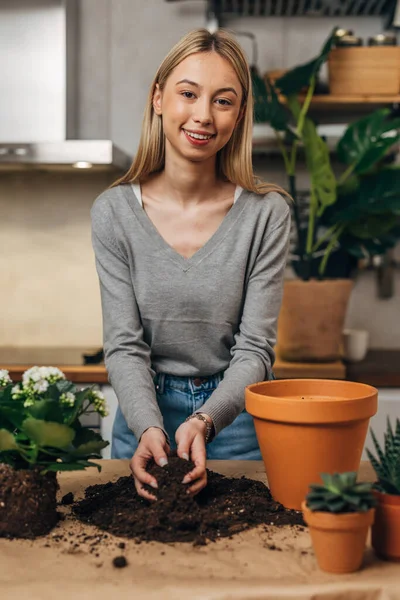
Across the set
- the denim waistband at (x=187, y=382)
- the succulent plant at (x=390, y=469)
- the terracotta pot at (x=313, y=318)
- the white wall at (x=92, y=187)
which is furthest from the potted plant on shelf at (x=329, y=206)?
the succulent plant at (x=390, y=469)

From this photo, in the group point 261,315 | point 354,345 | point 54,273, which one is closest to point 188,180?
point 261,315

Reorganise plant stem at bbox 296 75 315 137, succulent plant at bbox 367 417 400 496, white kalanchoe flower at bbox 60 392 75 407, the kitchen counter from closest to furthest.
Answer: succulent plant at bbox 367 417 400 496
white kalanchoe flower at bbox 60 392 75 407
the kitchen counter
plant stem at bbox 296 75 315 137

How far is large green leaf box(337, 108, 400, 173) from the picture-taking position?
249cm

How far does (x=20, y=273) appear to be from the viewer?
309 cm

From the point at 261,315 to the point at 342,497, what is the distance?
2.28ft

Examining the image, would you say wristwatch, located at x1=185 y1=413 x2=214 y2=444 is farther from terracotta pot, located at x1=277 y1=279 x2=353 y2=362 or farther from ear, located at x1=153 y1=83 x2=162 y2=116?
terracotta pot, located at x1=277 y1=279 x2=353 y2=362

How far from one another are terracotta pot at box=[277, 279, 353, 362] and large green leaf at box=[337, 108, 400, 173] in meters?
0.42

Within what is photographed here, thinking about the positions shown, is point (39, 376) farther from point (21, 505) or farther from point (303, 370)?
point (303, 370)

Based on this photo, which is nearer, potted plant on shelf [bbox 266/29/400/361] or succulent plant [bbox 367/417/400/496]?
succulent plant [bbox 367/417/400/496]

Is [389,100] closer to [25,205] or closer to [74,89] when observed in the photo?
[74,89]

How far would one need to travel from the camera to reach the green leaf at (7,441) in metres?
0.97

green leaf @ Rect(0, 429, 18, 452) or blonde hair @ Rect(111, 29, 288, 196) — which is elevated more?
blonde hair @ Rect(111, 29, 288, 196)

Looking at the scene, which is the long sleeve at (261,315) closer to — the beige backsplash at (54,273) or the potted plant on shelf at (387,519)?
the potted plant on shelf at (387,519)

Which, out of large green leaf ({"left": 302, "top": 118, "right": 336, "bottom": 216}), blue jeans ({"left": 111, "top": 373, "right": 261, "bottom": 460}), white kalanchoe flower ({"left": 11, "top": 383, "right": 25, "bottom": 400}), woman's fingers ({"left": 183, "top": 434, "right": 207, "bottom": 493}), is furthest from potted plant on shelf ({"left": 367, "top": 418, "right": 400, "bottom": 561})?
large green leaf ({"left": 302, "top": 118, "right": 336, "bottom": 216})
